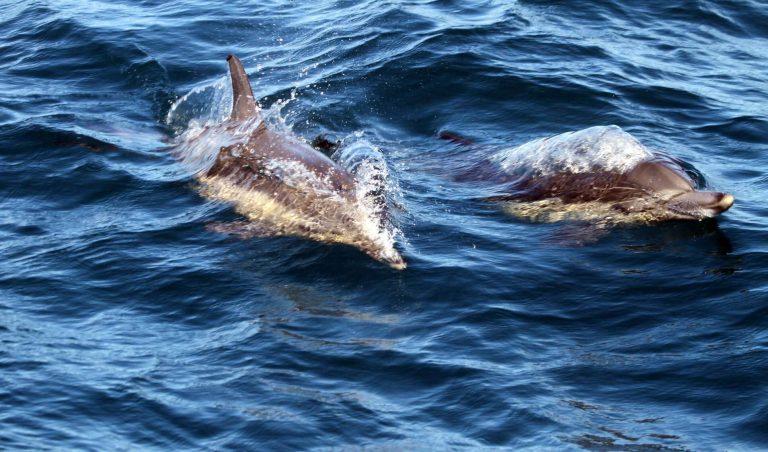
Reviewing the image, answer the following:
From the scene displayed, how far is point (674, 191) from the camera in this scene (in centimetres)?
1111

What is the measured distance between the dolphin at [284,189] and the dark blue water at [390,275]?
20 cm

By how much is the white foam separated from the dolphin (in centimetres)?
201

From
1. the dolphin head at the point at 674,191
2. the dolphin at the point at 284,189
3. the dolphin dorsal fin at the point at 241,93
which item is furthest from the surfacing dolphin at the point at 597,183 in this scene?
the dolphin dorsal fin at the point at 241,93

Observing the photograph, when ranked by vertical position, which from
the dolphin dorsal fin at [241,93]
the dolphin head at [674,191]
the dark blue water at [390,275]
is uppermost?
the dolphin dorsal fin at [241,93]

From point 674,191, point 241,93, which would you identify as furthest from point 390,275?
point 241,93

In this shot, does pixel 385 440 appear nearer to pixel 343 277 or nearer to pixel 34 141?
pixel 343 277

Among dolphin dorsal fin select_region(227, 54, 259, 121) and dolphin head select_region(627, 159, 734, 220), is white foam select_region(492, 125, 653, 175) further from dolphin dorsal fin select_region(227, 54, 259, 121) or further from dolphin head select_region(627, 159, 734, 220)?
dolphin dorsal fin select_region(227, 54, 259, 121)

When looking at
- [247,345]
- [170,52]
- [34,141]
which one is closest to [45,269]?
[247,345]

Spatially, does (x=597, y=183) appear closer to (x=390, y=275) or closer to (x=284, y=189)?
(x=390, y=275)

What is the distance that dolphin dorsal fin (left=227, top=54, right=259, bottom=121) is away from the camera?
1244cm

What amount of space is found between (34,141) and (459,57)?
5854 mm

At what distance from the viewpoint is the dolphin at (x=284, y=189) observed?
422 inches

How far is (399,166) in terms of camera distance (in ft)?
42.4

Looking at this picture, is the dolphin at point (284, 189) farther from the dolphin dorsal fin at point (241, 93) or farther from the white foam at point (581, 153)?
the white foam at point (581, 153)
